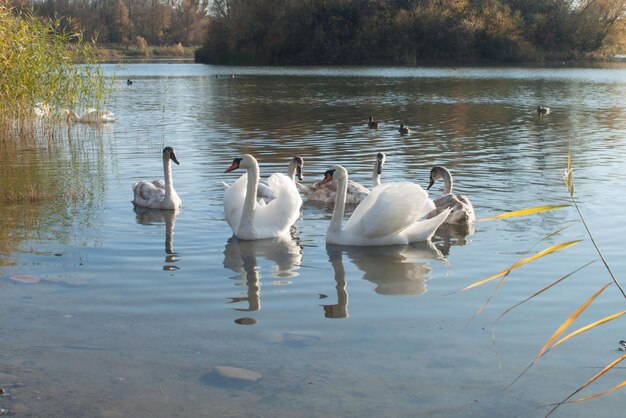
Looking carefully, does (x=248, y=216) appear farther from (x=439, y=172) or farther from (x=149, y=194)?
(x=439, y=172)

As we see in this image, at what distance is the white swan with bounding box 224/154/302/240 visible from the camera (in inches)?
338

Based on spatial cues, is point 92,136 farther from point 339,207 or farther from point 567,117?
point 567,117

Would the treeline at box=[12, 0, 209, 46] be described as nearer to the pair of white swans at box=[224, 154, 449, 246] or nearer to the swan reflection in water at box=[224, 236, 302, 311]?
the pair of white swans at box=[224, 154, 449, 246]

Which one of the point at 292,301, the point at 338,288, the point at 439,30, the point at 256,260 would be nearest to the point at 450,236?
the point at 256,260

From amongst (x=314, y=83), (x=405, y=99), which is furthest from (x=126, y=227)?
(x=314, y=83)

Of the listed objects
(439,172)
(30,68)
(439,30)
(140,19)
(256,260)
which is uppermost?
(140,19)

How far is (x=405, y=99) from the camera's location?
2988 centimetres

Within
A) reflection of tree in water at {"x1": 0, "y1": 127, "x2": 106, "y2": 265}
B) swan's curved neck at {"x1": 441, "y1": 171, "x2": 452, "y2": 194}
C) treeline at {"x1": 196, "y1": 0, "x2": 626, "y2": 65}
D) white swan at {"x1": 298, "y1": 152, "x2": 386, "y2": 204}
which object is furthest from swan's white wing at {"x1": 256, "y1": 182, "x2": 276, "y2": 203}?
treeline at {"x1": 196, "y1": 0, "x2": 626, "y2": 65}

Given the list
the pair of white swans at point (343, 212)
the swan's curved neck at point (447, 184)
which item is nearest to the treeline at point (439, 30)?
the swan's curved neck at point (447, 184)

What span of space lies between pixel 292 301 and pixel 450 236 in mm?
2979

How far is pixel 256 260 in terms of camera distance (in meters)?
7.92

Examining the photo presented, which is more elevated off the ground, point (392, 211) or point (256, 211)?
point (392, 211)

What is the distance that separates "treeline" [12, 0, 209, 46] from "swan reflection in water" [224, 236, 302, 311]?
8910cm

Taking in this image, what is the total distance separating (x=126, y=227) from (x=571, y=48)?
61.2 m
